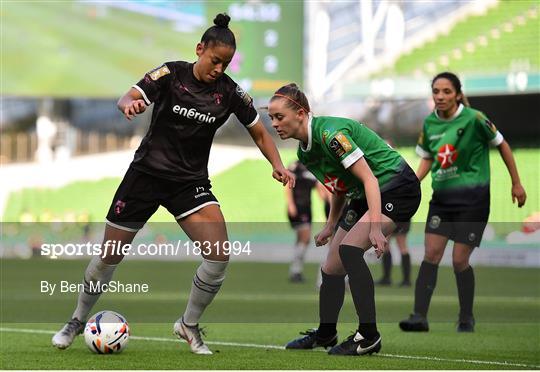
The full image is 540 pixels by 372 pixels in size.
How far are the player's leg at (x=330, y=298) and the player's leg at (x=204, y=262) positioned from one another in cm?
70

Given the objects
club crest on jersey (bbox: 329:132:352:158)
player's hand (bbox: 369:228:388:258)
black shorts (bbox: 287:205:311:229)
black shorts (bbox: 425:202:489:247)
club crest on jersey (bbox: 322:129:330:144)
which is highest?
club crest on jersey (bbox: 322:129:330:144)

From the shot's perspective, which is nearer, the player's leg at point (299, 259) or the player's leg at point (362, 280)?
the player's leg at point (362, 280)

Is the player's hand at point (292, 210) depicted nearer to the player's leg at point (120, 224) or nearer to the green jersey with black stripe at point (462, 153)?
the green jersey with black stripe at point (462, 153)

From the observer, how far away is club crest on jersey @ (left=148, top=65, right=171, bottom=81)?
6672mm

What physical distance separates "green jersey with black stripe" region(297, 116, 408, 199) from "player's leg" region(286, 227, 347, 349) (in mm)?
401

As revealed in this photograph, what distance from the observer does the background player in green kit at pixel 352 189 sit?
6.49m

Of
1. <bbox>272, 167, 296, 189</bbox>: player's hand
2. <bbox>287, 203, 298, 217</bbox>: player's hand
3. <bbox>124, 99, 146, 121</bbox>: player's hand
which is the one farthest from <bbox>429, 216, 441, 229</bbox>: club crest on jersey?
<bbox>287, 203, 298, 217</bbox>: player's hand

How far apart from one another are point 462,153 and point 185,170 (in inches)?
116

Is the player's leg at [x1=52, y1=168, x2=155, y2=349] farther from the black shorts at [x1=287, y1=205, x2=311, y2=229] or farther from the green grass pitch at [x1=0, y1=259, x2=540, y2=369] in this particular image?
the black shorts at [x1=287, y1=205, x2=311, y2=229]

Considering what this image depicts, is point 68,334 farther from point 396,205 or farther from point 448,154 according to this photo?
point 448,154

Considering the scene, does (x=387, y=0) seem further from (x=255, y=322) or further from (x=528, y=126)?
(x=255, y=322)

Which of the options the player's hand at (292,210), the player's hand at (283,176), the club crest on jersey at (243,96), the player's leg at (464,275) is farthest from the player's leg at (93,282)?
the player's hand at (292,210)

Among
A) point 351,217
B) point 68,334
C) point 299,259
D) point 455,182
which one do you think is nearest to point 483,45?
point 299,259

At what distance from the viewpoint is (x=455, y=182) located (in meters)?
8.97
